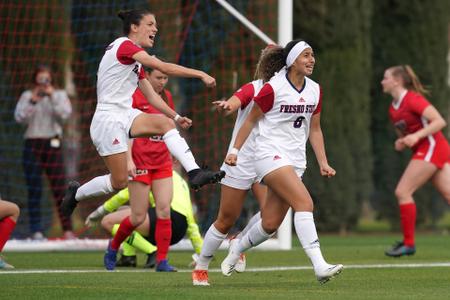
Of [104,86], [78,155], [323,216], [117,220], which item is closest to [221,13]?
[78,155]

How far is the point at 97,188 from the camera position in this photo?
1139 centimetres

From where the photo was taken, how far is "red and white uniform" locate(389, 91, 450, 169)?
14148mm

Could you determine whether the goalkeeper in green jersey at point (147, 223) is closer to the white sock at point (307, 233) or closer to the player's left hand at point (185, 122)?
the player's left hand at point (185, 122)

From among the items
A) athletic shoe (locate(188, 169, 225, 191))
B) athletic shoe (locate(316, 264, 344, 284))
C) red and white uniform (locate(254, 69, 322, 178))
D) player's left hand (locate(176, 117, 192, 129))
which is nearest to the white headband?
red and white uniform (locate(254, 69, 322, 178))

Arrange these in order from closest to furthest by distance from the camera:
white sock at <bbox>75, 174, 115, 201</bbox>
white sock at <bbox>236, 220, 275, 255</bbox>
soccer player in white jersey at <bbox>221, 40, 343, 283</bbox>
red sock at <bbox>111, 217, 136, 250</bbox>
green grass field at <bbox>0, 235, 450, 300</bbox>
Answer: green grass field at <bbox>0, 235, 450, 300</bbox> < soccer player in white jersey at <bbox>221, 40, 343, 283</bbox> < white sock at <bbox>236, 220, 275, 255</bbox> < white sock at <bbox>75, 174, 115, 201</bbox> < red sock at <bbox>111, 217, 136, 250</bbox>

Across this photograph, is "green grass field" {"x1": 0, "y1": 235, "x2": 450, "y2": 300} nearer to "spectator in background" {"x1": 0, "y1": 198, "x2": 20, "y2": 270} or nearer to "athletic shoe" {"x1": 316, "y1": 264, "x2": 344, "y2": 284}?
"athletic shoe" {"x1": 316, "y1": 264, "x2": 344, "y2": 284}

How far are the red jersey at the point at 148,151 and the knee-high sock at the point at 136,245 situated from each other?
96 cm

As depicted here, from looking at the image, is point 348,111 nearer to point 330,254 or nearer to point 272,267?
point 330,254

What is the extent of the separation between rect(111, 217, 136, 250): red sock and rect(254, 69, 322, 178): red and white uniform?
240 cm

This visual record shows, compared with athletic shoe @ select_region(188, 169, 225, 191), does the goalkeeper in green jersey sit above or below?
below

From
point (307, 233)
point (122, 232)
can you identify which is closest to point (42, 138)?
point (122, 232)

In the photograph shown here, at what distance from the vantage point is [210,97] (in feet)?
Result: 61.9

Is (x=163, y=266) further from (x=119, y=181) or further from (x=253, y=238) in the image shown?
(x=253, y=238)

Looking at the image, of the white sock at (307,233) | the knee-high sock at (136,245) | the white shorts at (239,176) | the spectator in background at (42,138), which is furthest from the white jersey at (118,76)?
the spectator in background at (42,138)
